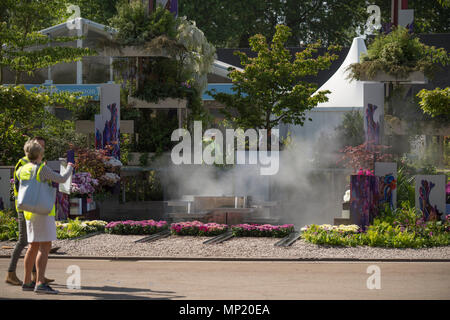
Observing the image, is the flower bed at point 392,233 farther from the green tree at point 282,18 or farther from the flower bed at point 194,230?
the green tree at point 282,18

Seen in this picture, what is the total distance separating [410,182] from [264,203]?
3575 millimetres

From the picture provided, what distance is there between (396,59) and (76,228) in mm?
9121

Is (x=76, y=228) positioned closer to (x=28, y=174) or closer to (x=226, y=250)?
(x=226, y=250)

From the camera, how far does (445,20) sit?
4622 cm

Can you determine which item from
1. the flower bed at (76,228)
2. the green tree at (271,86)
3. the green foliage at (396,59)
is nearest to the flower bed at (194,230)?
the flower bed at (76,228)

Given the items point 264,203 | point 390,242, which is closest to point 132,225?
point 264,203

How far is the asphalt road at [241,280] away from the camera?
859 centimetres

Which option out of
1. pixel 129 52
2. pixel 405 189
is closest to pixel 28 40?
pixel 129 52

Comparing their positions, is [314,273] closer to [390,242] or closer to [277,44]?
[390,242]

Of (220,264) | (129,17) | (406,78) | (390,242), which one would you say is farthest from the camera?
(129,17)

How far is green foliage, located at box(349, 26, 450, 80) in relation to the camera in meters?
18.2

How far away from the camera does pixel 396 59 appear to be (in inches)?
725

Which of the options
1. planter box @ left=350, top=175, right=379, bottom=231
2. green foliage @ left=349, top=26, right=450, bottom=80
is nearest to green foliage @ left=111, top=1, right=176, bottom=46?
green foliage @ left=349, top=26, right=450, bottom=80

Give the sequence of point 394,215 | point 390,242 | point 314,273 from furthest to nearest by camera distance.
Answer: point 394,215
point 390,242
point 314,273
